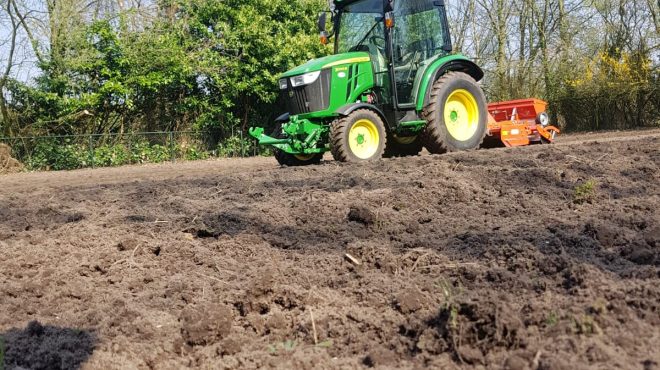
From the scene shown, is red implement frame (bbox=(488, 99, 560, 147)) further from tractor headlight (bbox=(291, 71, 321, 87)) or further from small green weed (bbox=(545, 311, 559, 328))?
small green weed (bbox=(545, 311, 559, 328))

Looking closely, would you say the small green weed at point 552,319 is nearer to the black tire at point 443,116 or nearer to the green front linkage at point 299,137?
the green front linkage at point 299,137

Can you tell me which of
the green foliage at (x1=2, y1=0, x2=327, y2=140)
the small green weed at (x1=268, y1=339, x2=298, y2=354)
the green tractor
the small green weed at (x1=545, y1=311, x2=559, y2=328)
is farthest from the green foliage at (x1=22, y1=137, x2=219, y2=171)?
the small green weed at (x1=545, y1=311, x2=559, y2=328)

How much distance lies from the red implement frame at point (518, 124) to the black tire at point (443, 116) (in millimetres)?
440

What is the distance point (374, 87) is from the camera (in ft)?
31.3

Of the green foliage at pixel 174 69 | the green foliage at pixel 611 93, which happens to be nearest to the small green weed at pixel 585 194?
the green foliage at pixel 174 69

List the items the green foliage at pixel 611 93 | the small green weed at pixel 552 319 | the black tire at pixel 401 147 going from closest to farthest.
→ the small green weed at pixel 552 319, the black tire at pixel 401 147, the green foliage at pixel 611 93

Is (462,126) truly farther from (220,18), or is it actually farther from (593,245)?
(220,18)

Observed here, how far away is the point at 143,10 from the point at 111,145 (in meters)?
4.50

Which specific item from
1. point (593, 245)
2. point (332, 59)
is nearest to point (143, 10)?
point (332, 59)

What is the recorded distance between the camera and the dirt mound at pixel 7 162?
52.6ft

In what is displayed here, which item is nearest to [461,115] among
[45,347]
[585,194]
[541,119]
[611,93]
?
[541,119]

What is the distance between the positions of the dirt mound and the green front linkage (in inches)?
384

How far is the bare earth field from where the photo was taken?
110 inches

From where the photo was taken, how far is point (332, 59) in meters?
9.31
